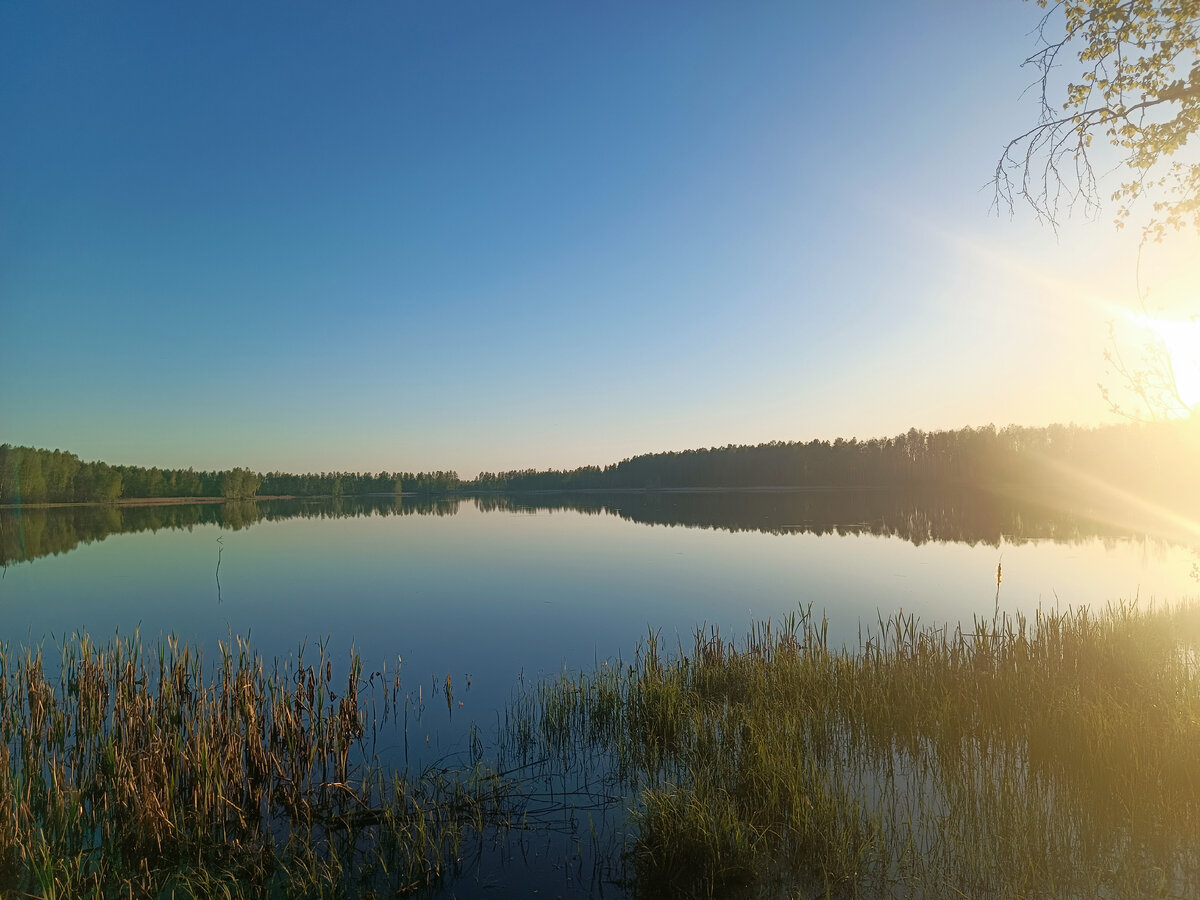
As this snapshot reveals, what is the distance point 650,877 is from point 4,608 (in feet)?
73.7

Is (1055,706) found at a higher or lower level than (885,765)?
higher

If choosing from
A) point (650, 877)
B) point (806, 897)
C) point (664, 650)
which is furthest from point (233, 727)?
point (664, 650)

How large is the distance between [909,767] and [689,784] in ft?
8.52

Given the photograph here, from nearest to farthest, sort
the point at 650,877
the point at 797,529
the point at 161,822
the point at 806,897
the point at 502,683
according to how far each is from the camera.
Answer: the point at 806,897
the point at 650,877
the point at 161,822
the point at 502,683
the point at 797,529

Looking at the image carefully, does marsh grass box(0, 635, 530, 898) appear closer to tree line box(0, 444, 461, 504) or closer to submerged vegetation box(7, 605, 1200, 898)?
submerged vegetation box(7, 605, 1200, 898)

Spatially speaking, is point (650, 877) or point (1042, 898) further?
point (650, 877)

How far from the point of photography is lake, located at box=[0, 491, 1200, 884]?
13867mm

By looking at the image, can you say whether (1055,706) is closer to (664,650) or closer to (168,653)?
(664,650)

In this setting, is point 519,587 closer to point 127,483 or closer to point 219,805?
point 219,805

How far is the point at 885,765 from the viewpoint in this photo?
272 inches

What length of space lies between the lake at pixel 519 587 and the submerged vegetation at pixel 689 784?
67.5 inches

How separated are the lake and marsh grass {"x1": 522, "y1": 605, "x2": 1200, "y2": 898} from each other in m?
3.10

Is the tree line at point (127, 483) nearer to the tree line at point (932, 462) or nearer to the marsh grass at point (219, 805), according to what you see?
the marsh grass at point (219, 805)

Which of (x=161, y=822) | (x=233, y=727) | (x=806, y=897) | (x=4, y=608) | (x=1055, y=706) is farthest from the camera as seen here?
(x=4, y=608)
